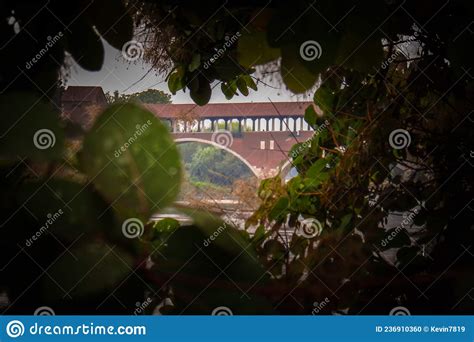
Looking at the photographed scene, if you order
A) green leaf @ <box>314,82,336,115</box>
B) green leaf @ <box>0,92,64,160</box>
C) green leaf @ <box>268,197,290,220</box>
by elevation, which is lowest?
green leaf @ <box>0,92,64,160</box>

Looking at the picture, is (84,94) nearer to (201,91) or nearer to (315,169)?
(201,91)

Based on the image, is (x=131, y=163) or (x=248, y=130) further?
(x=248, y=130)

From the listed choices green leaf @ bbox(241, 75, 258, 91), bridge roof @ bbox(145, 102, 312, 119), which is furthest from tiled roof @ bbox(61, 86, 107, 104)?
green leaf @ bbox(241, 75, 258, 91)

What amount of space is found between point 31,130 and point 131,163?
0.32 feet

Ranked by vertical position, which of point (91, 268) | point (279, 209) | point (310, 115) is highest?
point (310, 115)

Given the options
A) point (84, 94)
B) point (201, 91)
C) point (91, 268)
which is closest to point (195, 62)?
point (201, 91)

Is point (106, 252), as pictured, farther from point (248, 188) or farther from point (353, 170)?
point (353, 170)

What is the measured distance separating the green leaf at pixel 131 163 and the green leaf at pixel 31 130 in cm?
4

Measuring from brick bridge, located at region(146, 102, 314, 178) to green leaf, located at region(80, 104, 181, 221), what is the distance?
0.13 metres

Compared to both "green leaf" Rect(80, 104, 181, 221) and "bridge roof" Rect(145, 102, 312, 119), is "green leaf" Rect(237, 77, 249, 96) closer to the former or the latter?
"bridge roof" Rect(145, 102, 312, 119)

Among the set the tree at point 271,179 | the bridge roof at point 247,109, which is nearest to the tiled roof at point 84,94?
the tree at point 271,179

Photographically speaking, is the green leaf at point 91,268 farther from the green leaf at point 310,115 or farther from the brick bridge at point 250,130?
the green leaf at point 310,115

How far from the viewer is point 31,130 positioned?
15.8 inches

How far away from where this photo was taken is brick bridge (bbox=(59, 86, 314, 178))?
0.54m
